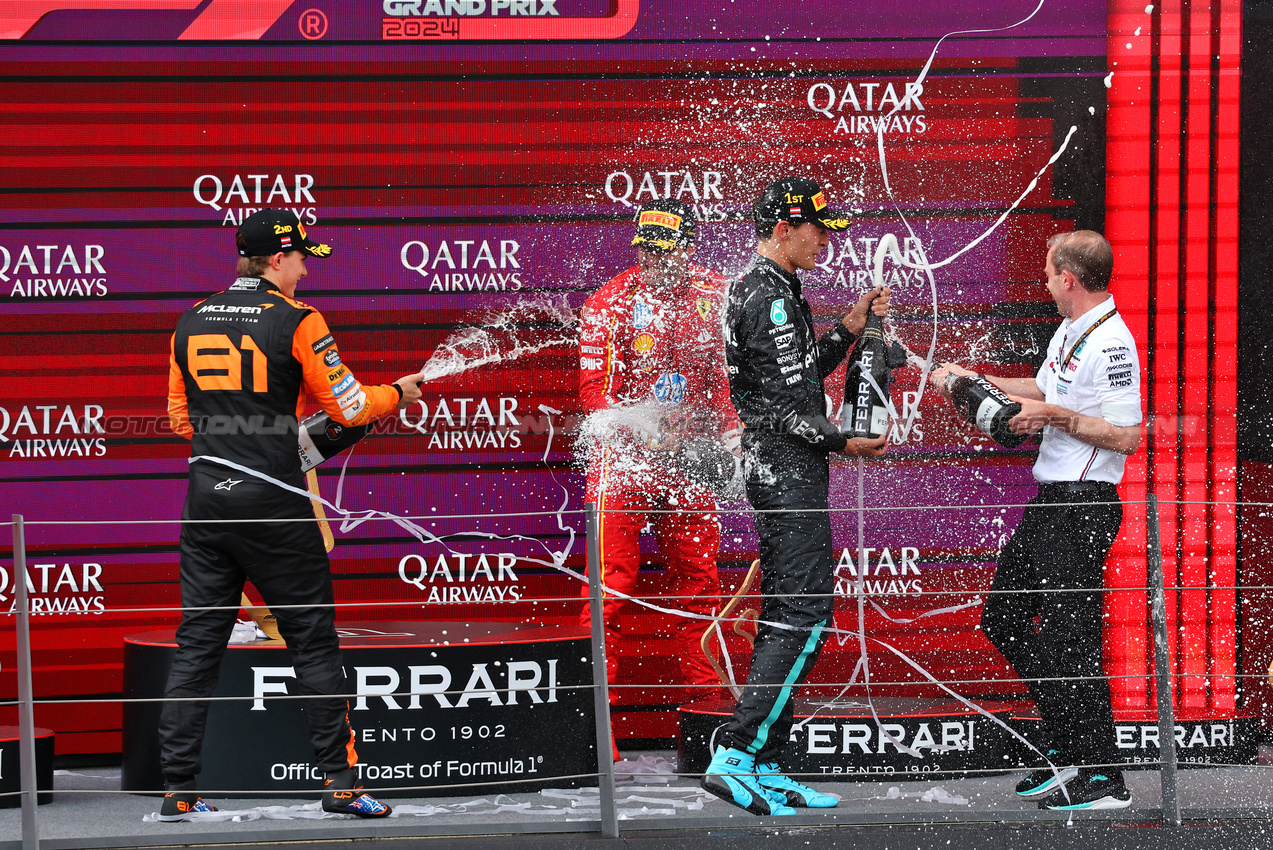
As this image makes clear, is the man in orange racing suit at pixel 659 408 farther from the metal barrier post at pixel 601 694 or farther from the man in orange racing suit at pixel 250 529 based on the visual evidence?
the man in orange racing suit at pixel 250 529

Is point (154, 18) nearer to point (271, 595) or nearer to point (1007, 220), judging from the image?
point (271, 595)

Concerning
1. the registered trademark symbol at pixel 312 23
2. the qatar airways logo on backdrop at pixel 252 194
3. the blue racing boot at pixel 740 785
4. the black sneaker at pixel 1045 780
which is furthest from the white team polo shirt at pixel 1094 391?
the registered trademark symbol at pixel 312 23

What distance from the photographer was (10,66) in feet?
14.5

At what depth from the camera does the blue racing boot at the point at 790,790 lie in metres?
3.48

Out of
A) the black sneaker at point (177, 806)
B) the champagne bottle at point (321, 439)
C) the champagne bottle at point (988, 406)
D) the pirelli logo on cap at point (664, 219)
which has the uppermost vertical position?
the pirelli logo on cap at point (664, 219)

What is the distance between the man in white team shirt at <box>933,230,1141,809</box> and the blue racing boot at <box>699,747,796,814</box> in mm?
770

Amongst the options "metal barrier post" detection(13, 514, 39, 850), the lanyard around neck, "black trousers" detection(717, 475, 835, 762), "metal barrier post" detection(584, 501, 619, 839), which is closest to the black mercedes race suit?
"black trousers" detection(717, 475, 835, 762)

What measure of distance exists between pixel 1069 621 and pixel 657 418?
1.66 m

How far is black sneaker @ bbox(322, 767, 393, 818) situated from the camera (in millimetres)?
3533

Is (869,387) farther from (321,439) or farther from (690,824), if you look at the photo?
(321,439)

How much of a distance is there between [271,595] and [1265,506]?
3.60m

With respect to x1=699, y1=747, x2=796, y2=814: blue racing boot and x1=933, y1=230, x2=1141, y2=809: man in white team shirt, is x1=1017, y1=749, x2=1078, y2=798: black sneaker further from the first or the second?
x1=699, y1=747, x2=796, y2=814: blue racing boot

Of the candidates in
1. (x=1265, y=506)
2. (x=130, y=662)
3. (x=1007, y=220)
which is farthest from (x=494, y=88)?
(x=1265, y=506)

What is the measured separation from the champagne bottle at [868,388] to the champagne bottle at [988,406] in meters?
0.27
